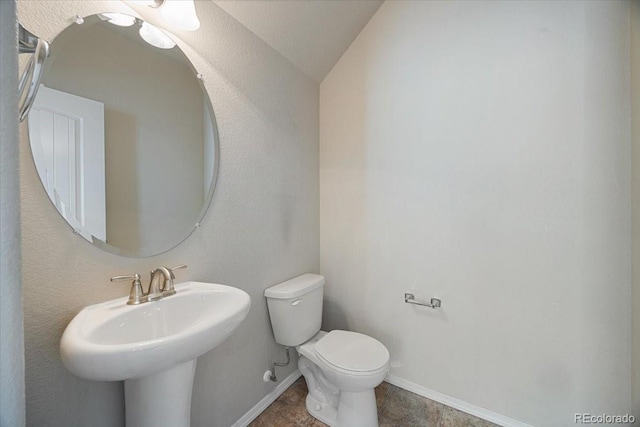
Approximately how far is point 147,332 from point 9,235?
678 mm

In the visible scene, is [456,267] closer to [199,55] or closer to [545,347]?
[545,347]

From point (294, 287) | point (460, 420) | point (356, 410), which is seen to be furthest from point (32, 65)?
point (460, 420)

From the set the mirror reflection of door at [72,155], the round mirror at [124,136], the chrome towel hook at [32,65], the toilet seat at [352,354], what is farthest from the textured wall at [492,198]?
the chrome towel hook at [32,65]

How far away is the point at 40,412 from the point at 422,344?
1.72 meters

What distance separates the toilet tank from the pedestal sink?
0.48m

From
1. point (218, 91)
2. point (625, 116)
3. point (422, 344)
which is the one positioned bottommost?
point (422, 344)

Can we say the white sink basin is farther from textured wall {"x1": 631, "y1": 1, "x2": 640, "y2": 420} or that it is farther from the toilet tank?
textured wall {"x1": 631, "y1": 1, "x2": 640, "y2": 420}

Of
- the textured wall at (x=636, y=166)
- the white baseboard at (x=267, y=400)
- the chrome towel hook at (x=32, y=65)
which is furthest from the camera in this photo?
the white baseboard at (x=267, y=400)

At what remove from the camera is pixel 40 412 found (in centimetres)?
75

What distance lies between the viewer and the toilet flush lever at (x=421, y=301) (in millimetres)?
1557

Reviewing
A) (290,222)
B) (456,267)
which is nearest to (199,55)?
(290,222)

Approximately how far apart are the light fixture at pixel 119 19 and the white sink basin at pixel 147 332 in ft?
3.20

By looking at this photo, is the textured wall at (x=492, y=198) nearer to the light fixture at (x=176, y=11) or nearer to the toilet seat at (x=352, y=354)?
the toilet seat at (x=352, y=354)

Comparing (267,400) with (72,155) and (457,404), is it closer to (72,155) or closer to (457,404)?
(457,404)
